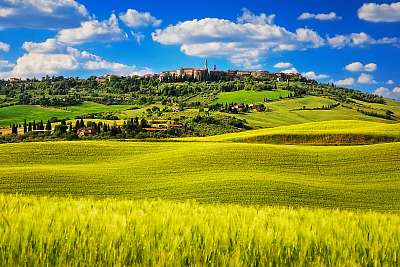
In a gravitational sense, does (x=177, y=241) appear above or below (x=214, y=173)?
above

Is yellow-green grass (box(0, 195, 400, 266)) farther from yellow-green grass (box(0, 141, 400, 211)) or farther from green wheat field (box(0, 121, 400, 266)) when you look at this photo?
yellow-green grass (box(0, 141, 400, 211))

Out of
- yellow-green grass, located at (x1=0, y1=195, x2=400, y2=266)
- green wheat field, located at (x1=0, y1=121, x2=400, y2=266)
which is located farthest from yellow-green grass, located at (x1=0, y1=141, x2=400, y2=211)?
yellow-green grass, located at (x1=0, y1=195, x2=400, y2=266)

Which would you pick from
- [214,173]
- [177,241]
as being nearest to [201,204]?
[177,241]

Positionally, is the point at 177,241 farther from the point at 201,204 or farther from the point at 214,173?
the point at 214,173

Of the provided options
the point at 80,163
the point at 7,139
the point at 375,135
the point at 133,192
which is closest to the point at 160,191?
the point at 133,192

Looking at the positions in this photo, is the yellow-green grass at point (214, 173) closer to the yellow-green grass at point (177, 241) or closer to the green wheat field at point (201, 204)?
the green wheat field at point (201, 204)

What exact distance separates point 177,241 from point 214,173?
3884cm

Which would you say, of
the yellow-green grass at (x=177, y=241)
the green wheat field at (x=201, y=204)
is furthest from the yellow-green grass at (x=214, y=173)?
the yellow-green grass at (x=177, y=241)

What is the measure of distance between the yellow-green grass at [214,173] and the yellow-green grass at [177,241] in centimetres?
2473

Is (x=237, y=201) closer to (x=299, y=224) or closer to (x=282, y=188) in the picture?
(x=282, y=188)

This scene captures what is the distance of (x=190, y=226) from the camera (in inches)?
261

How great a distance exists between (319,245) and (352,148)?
5333 cm

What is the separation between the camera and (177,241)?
5.85 metres

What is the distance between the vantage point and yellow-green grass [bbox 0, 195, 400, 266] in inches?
212
